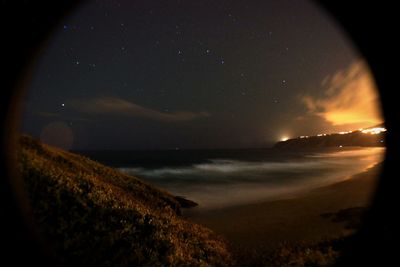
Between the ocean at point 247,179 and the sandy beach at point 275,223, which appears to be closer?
the sandy beach at point 275,223

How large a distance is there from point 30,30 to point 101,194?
8.20m

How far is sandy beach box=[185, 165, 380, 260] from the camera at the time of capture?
12367 mm

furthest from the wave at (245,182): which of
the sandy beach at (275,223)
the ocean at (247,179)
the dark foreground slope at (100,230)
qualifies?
the dark foreground slope at (100,230)

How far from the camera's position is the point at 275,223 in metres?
15.8

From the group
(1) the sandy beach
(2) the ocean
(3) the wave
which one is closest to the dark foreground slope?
(1) the sandy beach

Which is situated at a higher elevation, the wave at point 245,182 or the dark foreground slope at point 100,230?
the dark foreground slope at point 100,230

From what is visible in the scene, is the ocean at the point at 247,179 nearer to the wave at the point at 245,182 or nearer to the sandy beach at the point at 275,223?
the wave at the point at 245,182

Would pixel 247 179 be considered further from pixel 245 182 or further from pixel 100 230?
pixel 100 230

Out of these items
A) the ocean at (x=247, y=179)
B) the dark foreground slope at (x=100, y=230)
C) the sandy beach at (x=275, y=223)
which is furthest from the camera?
the ocean at (x=247, y=179)

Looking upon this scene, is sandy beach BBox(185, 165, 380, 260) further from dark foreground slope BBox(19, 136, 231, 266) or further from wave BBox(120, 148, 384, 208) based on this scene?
wave BBox(120, 148, 384, 208)

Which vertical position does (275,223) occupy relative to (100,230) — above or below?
below

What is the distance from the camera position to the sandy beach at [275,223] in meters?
12.4

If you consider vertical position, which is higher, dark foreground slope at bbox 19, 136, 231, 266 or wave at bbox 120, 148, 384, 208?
dark foreground slope at bbox 19, 136, 231, 266

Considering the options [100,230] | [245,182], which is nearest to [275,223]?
[100,230]
